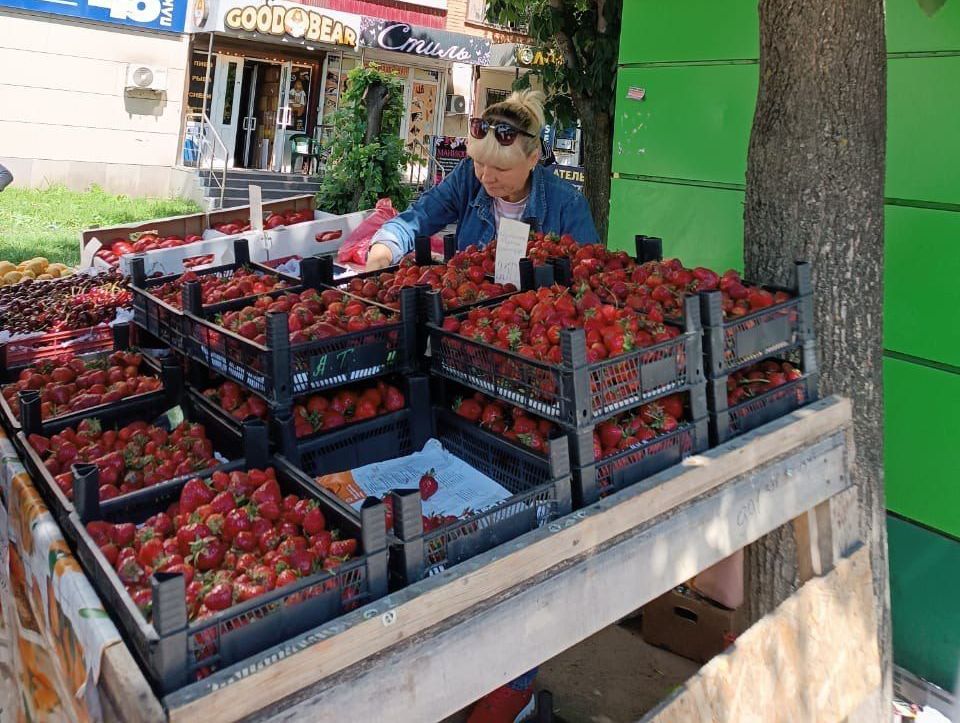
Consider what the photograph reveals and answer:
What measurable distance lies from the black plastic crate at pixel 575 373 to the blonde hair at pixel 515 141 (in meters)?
1.81

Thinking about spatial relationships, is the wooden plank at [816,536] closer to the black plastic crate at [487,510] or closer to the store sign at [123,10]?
the black plastic crate at [487,510]

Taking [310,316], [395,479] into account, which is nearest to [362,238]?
[310,316]

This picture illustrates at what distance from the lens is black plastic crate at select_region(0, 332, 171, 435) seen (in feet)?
8.05

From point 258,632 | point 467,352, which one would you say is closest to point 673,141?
point 467,352

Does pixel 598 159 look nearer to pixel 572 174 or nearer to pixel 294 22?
pixel 572 174

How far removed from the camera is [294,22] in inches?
726

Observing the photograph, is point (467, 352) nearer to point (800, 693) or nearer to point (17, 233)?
point (800, 693)

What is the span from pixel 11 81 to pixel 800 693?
17404 mm

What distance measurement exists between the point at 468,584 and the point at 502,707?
59.7 inches

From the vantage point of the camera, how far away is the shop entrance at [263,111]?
64.3 ft

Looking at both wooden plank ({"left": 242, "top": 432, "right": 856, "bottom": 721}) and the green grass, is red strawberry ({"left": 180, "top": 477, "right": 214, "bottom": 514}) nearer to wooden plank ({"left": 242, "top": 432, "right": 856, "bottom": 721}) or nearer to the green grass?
wooden plank ({"left": 242, "top": 432, "right": 856, "bottom": 721})

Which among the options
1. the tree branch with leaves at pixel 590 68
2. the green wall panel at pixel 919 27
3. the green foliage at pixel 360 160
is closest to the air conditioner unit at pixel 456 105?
the green foliage at pixel 360 160

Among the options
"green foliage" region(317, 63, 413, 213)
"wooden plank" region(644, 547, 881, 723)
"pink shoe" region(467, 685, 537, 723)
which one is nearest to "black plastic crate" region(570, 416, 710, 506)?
"wooden plank" region(644, 547, 881, 723)

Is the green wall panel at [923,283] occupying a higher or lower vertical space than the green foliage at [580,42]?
lower
